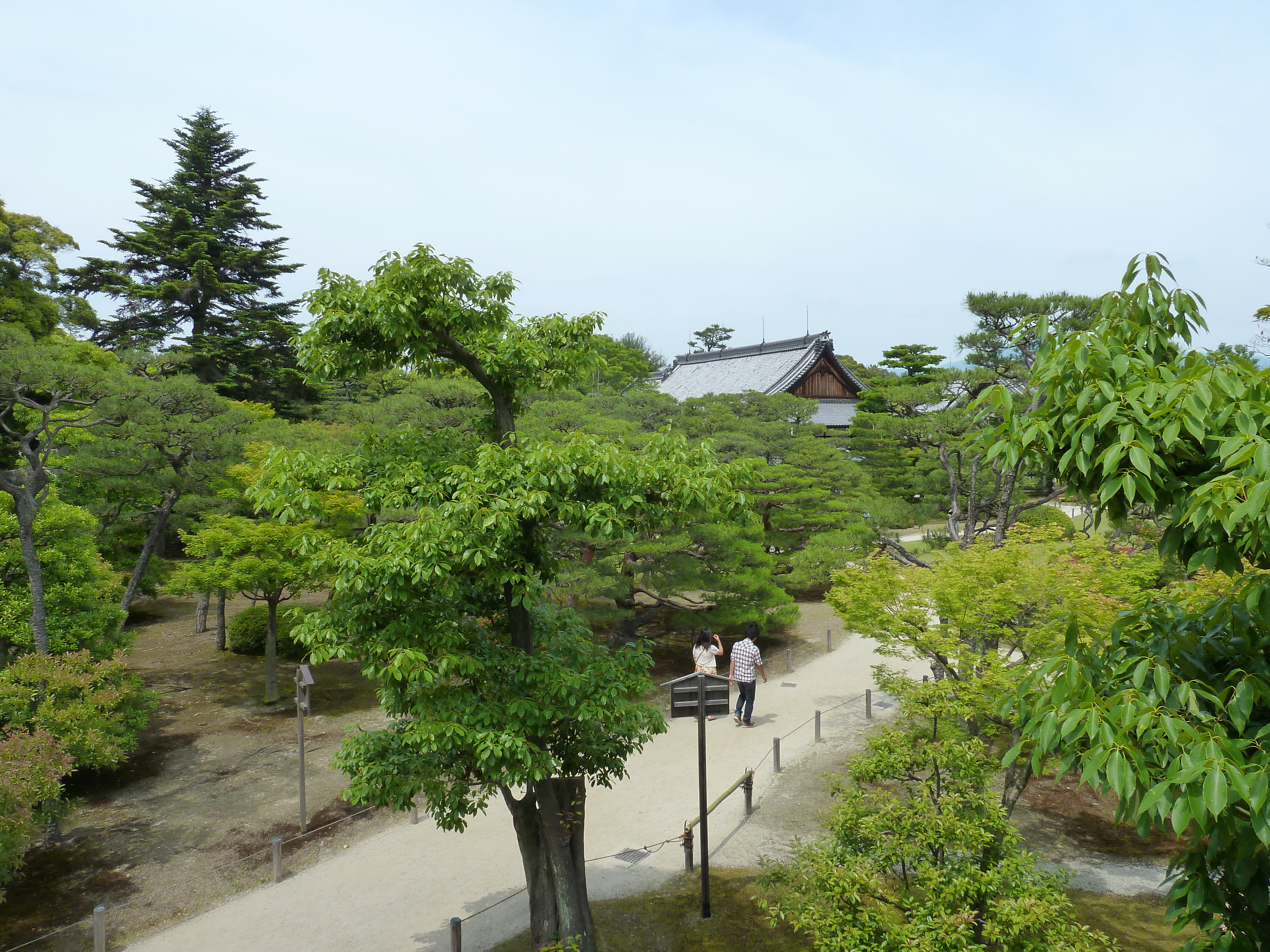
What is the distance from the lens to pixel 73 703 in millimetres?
9250

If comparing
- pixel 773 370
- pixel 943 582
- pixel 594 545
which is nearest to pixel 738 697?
pixel 594 545

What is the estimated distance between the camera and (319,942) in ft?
24.3

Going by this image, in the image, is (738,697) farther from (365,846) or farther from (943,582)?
(365,846)

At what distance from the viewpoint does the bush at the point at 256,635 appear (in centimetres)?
1683

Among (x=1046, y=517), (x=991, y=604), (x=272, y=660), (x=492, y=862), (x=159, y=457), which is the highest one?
(x=159, y=457)

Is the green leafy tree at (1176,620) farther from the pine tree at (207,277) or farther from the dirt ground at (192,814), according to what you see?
the pine tree at (207,277)

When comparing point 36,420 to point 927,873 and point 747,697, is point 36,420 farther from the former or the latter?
point 927,873

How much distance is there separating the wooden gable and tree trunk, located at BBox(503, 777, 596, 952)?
27.3 m

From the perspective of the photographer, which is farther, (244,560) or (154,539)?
(154,539)

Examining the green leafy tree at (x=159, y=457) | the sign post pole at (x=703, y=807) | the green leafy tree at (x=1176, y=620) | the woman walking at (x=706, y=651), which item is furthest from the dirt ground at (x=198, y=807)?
the green leafy tree at (x=1176, y=620)

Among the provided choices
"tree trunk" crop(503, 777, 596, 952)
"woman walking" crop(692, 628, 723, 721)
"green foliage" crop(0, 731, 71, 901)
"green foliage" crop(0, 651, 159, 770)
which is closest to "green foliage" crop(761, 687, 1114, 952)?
"tree trunk" crop(503, 777, 596, 952)

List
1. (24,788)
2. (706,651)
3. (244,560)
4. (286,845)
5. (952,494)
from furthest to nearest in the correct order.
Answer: (952,494) < (244,560) < (706,651) < (286,845) < (24,788)

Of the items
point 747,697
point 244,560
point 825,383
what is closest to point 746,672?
point 747,697

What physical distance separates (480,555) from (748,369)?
32.0m
